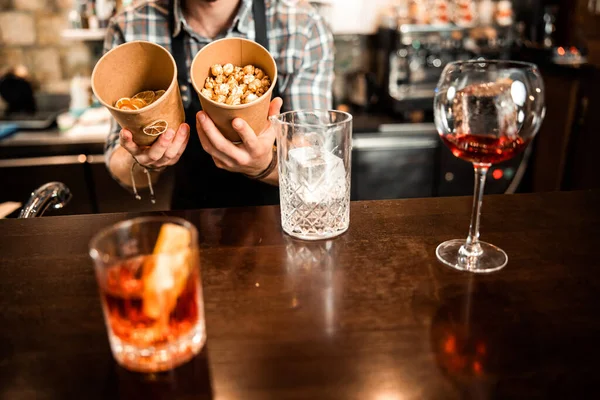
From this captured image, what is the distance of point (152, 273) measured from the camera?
1.71 feet

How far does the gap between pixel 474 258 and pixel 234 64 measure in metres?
0.58

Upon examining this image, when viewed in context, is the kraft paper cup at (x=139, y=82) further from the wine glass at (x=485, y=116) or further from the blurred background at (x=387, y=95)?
the blurred background at (x=387, y=95)

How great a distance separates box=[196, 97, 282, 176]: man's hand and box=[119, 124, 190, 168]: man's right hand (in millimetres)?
36

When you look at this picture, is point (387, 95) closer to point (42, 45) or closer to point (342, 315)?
point (42, 45)

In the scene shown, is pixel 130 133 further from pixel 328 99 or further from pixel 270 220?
pixel 328 99

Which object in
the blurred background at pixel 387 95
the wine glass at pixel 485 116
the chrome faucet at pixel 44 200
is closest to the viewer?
the wine glass at pixel 485 116

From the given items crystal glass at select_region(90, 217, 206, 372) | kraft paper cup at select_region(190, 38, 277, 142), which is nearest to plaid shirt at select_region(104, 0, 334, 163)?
kraft paper cup at select_region(190, 38, 277, 142)

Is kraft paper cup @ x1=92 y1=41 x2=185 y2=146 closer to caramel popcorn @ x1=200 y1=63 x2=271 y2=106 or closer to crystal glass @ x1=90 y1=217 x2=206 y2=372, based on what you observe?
caramel popcorn @ x1=200 y1=63 x2=271 y2=106

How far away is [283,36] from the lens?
1.60 metres

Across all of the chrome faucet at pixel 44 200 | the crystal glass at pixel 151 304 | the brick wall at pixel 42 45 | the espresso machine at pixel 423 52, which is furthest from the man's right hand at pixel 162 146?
the brick wall at pixel 42 45

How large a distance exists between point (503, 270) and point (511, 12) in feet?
9.07

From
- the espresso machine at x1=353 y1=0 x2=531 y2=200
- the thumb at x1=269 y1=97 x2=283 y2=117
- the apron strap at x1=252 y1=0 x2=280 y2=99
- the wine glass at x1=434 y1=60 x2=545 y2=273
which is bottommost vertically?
the espresso machine at x1=353 y1=0 x2=531 y2=200

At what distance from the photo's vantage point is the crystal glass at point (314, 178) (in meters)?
0.82

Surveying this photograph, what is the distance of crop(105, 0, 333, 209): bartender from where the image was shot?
1.54 meters
